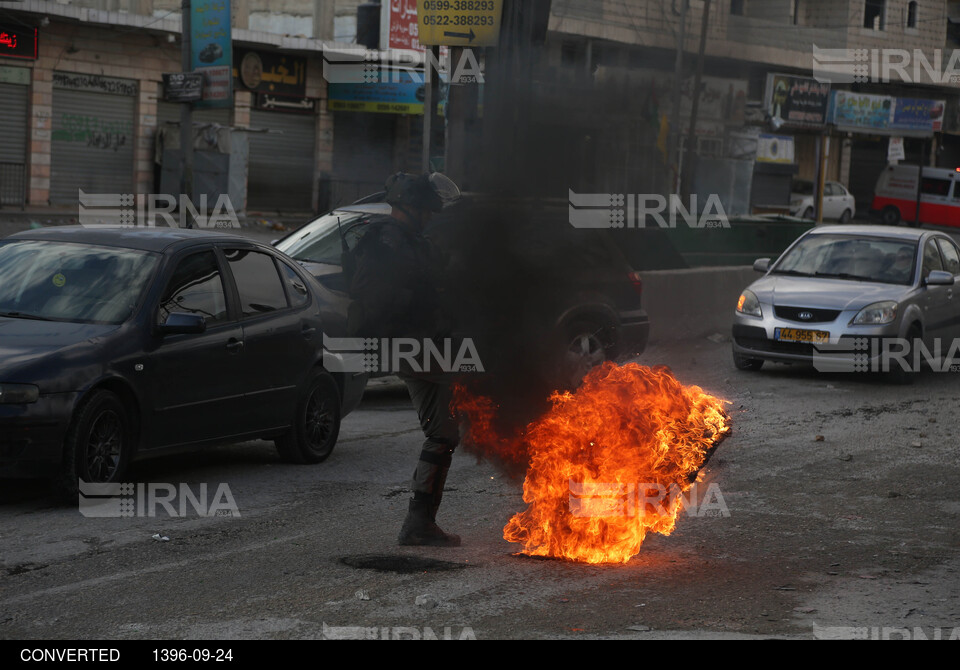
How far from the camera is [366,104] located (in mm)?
35906

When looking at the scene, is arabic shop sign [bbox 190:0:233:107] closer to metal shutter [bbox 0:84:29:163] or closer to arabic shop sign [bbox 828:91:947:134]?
metal shutter [bbox 0:84:29:163]

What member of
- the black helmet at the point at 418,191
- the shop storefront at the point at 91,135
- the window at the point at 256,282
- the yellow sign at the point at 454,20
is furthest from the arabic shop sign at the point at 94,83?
the black helmet at the point at 418,191

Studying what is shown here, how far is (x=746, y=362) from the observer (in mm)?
13398

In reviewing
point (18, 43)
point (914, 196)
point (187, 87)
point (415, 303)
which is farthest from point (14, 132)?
point (914, 196)

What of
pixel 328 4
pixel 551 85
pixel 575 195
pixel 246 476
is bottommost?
pixel 246 476

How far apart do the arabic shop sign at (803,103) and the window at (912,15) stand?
6.33 metres

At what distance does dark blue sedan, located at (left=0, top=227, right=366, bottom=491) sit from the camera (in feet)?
20.9

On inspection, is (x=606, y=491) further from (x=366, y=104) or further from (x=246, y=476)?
(x=366, y=104)

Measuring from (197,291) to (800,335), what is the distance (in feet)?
23.6

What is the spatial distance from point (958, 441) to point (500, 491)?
420cm

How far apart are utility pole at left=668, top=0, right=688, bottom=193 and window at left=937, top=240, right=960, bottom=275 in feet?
20.6

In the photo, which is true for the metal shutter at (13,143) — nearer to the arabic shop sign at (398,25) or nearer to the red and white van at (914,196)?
the arabic shop sign at (398,25)

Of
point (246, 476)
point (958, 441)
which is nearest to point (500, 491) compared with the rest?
point (246, 476)

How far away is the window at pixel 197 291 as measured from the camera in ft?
23.7
